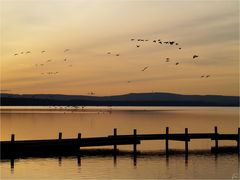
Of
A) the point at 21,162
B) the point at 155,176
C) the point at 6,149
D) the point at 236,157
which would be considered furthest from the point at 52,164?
the point at 236,157

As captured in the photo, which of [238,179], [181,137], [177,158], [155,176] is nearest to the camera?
[238,179]

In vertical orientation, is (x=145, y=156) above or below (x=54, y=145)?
below

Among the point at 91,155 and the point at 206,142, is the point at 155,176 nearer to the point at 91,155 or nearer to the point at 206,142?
the point at 91,155

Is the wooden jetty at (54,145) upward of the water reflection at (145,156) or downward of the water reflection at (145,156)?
upward

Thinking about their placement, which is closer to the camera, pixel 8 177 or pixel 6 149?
pixel 8 177

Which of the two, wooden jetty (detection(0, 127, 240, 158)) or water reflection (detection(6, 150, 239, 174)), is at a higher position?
wooden jetty (detection(0, 127, 240, 158))

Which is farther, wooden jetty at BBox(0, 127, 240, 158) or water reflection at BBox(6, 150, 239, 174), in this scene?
wooden jetty at BBox(0, 127, 240, 158)

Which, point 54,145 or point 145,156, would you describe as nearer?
point 54,145

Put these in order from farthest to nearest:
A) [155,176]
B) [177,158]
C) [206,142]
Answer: [206,142] → [177,158] → [155,176]

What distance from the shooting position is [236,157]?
4341cm

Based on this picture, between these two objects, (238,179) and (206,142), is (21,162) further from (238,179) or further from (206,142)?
(206,142)

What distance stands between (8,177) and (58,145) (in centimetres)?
938

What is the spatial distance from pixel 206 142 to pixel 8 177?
36.4 meters

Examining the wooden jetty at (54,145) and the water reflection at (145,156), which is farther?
the wooden jetty at (54,145)
